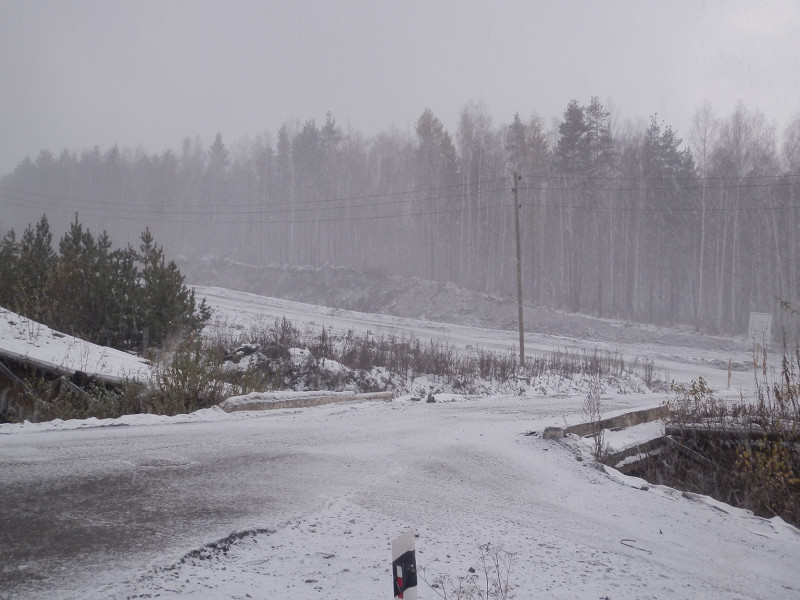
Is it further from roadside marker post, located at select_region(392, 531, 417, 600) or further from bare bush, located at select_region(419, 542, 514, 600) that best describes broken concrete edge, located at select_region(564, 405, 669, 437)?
roadside marker post, located at select_region(392, 531, 417, 600)

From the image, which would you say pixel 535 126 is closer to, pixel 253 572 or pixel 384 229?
pixel 384 229

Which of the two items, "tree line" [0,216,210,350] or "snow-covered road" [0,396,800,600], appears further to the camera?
"tree line" [0,216,210,350]

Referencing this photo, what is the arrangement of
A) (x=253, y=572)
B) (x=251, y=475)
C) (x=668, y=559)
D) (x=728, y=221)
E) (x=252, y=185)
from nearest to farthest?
(x=253, y=572) < (x=668, y=559) < (x=251, y=475) < (x=728, y=221) < (x=252, y=185)

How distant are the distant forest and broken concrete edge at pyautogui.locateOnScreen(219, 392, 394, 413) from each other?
28.0m

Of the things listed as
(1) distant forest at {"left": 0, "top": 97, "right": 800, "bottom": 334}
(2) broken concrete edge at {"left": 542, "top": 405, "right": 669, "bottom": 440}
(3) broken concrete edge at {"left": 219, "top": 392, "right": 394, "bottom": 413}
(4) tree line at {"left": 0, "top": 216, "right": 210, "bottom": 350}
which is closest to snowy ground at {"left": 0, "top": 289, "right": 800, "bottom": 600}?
(2) broken concrete edge at {"left": 542, "top": 405, "right": 669, "bottom": 440}

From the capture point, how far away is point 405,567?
9.00 feet

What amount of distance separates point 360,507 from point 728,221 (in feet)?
163

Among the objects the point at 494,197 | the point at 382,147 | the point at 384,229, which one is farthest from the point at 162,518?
the point at 382,147

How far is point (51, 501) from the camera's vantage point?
Result: 468 centimetres

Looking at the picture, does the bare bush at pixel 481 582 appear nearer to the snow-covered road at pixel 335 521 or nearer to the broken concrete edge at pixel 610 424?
the snow-covered road at pixel 335 521

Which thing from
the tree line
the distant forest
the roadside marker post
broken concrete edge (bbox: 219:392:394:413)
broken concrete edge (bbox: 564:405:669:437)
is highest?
the distant forest

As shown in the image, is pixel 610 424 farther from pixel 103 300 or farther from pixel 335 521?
pixel 103 300

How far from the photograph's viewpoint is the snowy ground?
3615 mm

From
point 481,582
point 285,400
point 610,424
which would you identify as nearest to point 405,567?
point 481,582
